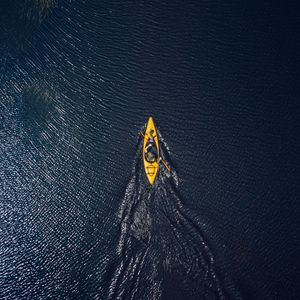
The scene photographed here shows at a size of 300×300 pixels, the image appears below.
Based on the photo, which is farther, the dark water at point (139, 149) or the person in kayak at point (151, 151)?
the person in kayak at point (151, 151)

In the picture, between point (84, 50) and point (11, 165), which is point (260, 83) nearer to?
point (84, 50)

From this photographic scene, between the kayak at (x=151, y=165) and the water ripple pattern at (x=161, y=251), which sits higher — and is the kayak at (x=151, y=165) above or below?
above

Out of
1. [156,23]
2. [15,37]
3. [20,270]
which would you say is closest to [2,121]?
[15,37]

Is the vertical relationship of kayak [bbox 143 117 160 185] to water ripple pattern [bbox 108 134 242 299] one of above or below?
above

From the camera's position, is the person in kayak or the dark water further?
the person in kayak
